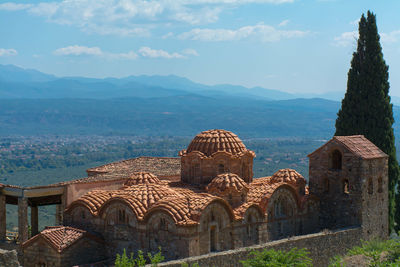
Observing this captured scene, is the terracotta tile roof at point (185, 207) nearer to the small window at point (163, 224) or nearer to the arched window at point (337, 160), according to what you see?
the small window at point (163, 224)

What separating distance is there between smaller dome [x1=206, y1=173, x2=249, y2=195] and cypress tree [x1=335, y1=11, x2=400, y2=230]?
10804 millimetres

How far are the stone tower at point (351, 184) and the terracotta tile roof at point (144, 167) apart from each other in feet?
27.7

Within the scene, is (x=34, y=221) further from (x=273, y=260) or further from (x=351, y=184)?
(x=351, y=184)

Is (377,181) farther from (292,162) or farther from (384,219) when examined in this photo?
(292,162)

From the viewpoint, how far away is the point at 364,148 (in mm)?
27719

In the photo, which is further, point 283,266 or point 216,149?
point 216,149

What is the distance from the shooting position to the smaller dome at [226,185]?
2514 cm

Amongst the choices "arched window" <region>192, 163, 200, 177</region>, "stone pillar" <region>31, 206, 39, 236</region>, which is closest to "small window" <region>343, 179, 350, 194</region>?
"arched window" <region>192, 163, 200, 177</region>

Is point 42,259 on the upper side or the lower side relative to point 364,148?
lower

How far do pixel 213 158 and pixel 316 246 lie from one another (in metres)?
6.45

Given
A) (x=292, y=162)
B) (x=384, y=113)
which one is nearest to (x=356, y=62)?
(x=384, y=113)

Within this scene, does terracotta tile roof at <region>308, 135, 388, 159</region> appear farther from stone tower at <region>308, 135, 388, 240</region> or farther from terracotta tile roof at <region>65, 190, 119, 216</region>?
terracotta tile roof at <region>65, 190, 119, 216</region>

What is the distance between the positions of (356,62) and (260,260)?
18172 millimetres

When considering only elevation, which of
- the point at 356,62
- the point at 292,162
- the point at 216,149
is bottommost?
the point at 292,162
